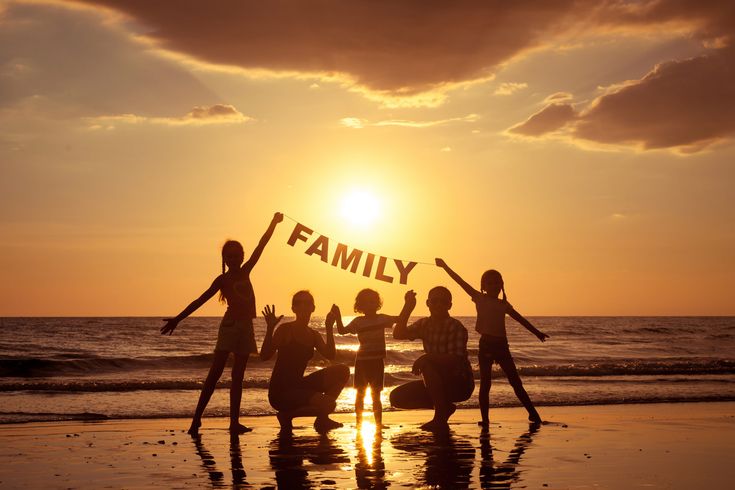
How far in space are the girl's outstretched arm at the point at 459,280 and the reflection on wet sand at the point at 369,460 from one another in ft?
7.68

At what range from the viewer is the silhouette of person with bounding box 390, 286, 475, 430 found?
36.8ft

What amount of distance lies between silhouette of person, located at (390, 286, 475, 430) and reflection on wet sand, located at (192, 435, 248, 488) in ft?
8.68

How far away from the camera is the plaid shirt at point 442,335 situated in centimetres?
1126

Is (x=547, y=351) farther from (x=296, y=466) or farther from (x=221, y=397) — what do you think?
(x=296, y=466)

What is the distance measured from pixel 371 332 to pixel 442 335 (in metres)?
0.97

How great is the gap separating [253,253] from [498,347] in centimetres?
379

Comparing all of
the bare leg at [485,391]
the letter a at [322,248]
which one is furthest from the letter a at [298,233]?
the bare leg at [485,391]

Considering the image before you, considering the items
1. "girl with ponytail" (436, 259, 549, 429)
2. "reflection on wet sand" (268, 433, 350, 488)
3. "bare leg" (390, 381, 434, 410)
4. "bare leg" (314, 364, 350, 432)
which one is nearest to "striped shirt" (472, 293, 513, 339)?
"girl with ponytail" (436, 259, 549, 429)

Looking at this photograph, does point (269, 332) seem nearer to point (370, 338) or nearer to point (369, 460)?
point (370, 338)

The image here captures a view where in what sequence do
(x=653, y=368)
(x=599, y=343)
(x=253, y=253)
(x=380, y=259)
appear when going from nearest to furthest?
1. (x=253, y=253)
2. (x=380, y=259)
3. (x=653, y=368)
4. (x=599, y=343)

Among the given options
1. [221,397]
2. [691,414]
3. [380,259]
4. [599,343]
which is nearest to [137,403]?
[221,397]

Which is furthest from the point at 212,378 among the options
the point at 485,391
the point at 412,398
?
the point at 485,391

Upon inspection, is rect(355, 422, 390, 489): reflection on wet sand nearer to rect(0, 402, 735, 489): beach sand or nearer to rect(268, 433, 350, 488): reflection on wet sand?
rect(0, 402, 735, 489): beach sand

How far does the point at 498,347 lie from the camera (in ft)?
39.3
